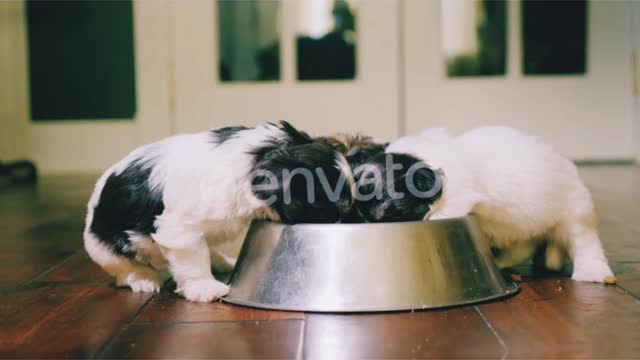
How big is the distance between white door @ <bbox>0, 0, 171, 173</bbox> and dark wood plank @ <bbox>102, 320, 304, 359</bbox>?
3.52 metres

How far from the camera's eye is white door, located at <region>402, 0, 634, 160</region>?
4.95m

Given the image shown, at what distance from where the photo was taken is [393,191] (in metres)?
1.91

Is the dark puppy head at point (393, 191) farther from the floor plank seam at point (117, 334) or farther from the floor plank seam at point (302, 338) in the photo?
the floor plank seam at point (117, 334)

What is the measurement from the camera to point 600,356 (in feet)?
4.65

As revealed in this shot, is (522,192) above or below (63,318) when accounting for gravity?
above

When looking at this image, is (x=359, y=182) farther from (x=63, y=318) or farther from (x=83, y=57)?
(x=83, y=57)

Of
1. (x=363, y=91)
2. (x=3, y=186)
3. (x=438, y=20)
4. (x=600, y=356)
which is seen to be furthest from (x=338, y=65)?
(x=600, y=356)

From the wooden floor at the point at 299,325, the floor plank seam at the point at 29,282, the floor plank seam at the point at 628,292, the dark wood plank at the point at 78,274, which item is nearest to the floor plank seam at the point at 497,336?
the wooden floor at the point at 299,325

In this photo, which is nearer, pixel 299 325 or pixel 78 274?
pixel 299 325

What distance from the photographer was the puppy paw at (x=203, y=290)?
6.31 feet

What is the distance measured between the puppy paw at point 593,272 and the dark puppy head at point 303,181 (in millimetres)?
666

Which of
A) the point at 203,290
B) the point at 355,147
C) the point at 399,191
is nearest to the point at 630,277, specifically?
the point at 399,191

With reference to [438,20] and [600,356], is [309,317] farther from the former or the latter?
[438,20]

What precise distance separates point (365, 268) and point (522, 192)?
56 centimetres
